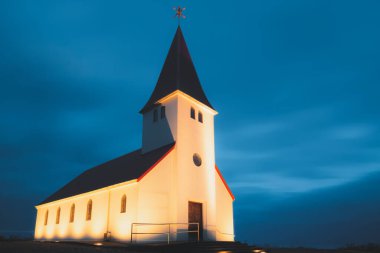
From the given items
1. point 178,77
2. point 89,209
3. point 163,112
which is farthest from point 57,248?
point 178,77

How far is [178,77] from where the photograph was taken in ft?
79.3

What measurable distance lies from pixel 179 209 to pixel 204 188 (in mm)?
2875

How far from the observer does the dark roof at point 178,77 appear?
944 inches

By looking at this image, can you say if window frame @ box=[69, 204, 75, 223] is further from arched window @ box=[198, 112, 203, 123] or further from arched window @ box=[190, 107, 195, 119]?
arched window @ box=[198, 112, 203, 123]

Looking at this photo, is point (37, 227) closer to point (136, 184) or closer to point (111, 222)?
point (111, 222)

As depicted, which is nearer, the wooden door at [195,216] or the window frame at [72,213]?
the wooden door at [195,216]

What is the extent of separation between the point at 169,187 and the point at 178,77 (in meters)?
8.28

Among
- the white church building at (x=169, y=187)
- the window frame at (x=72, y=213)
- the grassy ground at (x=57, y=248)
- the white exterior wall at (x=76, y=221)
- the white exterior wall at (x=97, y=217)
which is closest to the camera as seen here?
the grassy ground at (x=57, y=248)

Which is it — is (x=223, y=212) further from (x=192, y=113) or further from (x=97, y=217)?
(x=97, y=217)

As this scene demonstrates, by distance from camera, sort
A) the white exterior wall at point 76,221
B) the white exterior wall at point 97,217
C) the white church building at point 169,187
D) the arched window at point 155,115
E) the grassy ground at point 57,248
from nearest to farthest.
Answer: the grassy ground at point 57,248 → the white church building at point 169,187 → the white exterior wall at point 97,217 → the white exterior wall at point 76,221 → the arched window at point 155,115

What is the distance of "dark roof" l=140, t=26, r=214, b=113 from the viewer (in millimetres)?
23969

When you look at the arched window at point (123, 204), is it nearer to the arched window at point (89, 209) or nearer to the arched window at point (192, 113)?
the arched window at point (89, 209)

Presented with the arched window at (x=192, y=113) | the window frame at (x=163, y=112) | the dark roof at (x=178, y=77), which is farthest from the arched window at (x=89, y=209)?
the arched window at (x=192, y=113)

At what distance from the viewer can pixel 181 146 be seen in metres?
21.8
